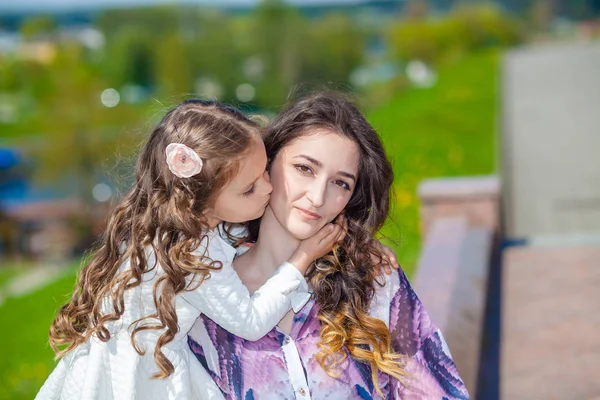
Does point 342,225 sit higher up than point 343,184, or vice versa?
point 343,184

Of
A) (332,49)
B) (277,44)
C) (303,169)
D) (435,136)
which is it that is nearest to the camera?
(303,169)


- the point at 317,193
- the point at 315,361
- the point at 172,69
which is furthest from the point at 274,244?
the point at 172,69

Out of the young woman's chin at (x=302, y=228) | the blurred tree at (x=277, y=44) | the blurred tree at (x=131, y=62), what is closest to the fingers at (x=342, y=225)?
the young woman's chin at (x=302, y=228)

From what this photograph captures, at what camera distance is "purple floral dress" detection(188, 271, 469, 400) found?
2.35 metres

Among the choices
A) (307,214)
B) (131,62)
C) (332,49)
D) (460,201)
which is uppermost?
(307,214)

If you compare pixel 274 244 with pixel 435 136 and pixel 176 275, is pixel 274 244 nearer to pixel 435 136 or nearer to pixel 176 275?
pixel 176 275

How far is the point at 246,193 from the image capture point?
7.62ft

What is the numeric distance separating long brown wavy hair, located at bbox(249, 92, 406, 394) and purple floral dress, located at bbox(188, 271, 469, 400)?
0.04m

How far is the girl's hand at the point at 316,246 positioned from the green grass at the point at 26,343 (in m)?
2.30

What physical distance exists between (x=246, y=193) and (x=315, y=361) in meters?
0.52

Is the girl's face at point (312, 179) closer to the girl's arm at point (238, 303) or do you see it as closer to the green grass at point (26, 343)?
the girl's arm at point (238, 303)

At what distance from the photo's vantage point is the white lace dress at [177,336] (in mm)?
2250

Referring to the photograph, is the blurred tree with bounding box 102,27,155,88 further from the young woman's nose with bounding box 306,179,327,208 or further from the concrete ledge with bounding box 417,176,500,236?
the young woman's nose with bounding box 306,179,327,208

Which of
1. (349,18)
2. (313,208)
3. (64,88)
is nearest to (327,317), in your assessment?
(313,208)
